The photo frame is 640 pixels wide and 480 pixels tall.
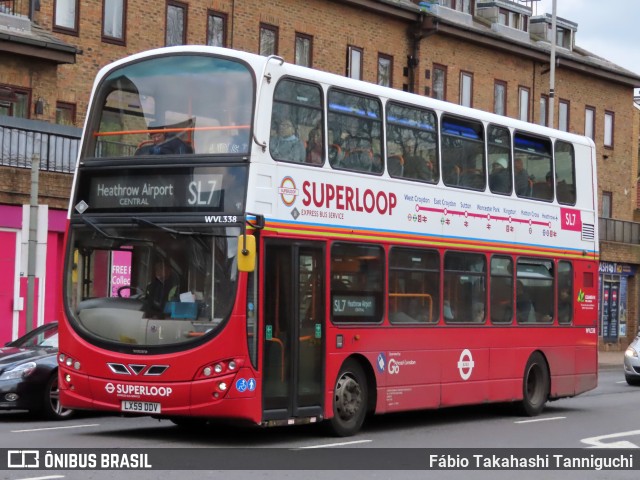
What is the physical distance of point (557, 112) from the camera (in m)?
47.0

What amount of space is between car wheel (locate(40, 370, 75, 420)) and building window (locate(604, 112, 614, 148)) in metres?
36.8

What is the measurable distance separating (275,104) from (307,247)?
1.66m

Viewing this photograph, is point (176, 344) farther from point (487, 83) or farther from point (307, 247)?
point (487, 83)

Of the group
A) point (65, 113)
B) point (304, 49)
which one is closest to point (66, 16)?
point (65, 113)

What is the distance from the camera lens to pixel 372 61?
129 feet

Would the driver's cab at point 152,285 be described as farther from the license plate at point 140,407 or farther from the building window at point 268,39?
the building window at point 268,39

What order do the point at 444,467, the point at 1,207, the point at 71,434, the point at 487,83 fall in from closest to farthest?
the point at 444,467 < the point at 71,434 < the point at 1,207 < the point at 487,83

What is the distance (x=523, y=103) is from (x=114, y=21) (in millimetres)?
19031

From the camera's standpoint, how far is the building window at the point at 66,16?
29.9 meters

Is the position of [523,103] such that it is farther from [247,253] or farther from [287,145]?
[247,253]

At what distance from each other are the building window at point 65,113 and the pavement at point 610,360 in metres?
16.8

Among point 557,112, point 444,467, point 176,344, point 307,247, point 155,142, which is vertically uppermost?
point 557,112

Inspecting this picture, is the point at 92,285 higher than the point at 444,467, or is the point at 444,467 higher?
the point at 92,285

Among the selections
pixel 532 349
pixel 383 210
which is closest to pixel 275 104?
pixel 383 210
